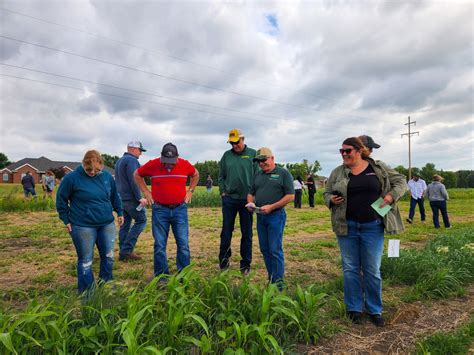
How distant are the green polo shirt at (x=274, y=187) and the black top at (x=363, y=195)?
0.89 metres

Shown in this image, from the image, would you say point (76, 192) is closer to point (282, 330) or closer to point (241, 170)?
point (241, 170)

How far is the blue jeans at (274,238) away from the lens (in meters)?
4.10

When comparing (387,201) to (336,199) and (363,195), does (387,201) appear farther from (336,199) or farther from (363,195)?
(336,199)

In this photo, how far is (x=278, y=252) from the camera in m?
4.09

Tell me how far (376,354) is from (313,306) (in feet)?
2.07

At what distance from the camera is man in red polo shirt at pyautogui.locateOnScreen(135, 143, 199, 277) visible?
438 cm

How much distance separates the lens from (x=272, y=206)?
4035 mm

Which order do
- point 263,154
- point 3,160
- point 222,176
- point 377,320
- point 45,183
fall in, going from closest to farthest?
1. point 377,320
2. point 263,154
3. point 222,176
4. point 45,183
5. point 3,160

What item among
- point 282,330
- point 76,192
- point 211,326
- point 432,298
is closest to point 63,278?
point 76,192

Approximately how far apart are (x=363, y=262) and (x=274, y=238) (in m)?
1.11

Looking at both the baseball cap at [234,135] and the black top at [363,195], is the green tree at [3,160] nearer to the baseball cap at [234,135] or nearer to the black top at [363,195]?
the baseball cap at [234,135]

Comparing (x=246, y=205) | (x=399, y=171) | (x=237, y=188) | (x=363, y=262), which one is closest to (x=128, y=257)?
(x=237, y=188)

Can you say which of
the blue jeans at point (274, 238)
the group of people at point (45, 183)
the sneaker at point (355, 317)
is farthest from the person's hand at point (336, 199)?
the group of people at point (45, 183)

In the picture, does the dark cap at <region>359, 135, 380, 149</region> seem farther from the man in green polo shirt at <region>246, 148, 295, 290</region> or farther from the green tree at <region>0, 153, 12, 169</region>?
the green tree at <region>0, 153, 12, 169</region>
